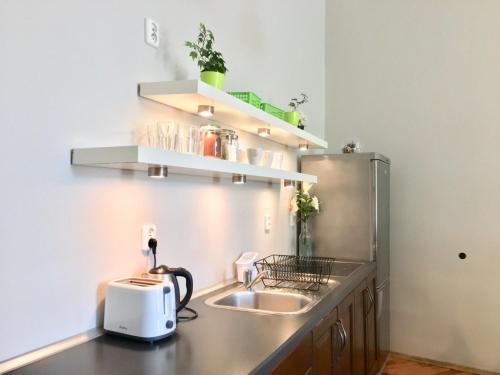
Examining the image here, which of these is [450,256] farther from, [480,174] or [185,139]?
[185,139]

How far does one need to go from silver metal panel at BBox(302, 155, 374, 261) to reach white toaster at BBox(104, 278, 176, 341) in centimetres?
199

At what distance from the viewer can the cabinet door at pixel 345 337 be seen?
212 cm

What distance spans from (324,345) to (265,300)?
1.46 ft

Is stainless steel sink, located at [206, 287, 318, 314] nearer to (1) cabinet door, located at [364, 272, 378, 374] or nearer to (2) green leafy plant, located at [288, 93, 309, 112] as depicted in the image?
(1) cabinet door, located at [364, 272, 378, 374]

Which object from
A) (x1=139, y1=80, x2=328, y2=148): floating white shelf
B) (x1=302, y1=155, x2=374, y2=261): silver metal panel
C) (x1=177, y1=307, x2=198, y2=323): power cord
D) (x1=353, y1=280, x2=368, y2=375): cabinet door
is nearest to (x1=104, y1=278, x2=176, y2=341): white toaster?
(x1=177, y1=307, x2=198, y2=323): power cord

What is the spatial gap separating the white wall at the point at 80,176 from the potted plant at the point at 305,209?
109 cm

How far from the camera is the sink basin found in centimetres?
212

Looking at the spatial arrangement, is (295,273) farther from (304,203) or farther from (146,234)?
(146,234)

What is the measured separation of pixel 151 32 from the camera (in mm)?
1774

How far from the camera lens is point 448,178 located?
3557mm

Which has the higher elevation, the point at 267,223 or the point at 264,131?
the point at 264,131

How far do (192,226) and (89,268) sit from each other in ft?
2.11

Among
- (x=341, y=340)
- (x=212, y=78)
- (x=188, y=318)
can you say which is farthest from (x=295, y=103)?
(x=188, y=318)

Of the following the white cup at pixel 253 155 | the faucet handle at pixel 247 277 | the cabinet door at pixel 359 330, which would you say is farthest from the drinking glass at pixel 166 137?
the cabinet door at pixel 359 330
